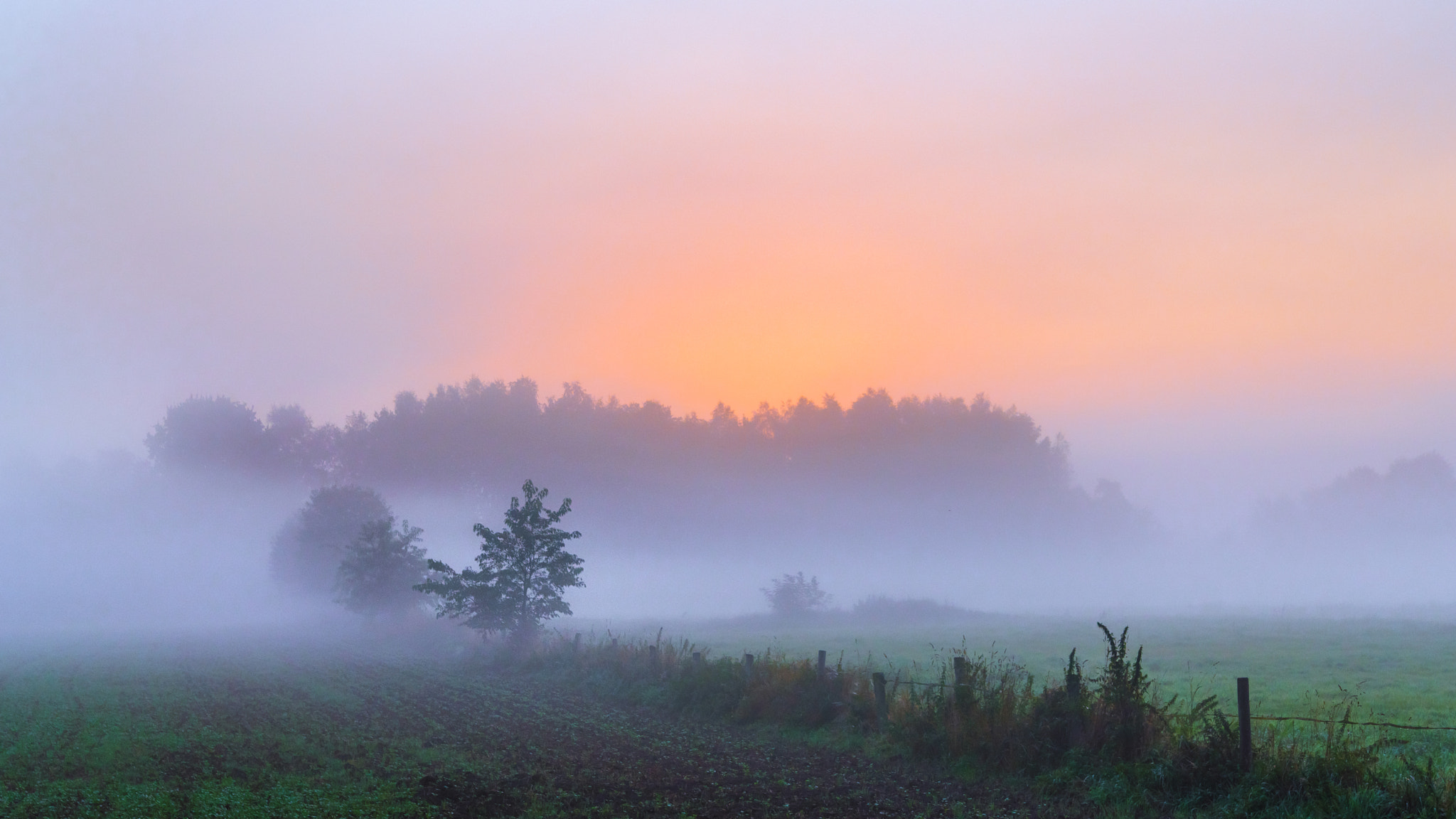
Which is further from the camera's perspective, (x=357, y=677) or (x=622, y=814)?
(x=357, y=677)

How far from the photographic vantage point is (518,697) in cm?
2420

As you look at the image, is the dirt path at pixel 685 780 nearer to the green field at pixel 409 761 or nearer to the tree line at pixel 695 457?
the green field at pixel 409 761

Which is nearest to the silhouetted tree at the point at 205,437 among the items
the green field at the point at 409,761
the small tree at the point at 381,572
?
the small tree at the point at 381,572

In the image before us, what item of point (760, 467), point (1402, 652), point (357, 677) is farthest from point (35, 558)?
point (1402, 652)

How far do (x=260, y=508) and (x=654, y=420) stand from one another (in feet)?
162

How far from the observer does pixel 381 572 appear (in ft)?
180

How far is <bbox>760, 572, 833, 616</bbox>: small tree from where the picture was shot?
67125mm

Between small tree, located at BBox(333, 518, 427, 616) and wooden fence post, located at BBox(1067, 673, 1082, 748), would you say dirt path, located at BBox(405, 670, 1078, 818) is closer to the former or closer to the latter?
wooden fence post, located at BBox(1067, 673, 1082, 748)

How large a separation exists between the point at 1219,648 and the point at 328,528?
6717cm

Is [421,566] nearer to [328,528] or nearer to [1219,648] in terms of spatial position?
[328,528]

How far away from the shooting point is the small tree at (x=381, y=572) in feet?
179

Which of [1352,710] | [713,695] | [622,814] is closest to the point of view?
[622,814]

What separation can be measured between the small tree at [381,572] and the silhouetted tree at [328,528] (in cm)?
1774

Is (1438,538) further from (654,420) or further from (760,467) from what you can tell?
(654,420)
